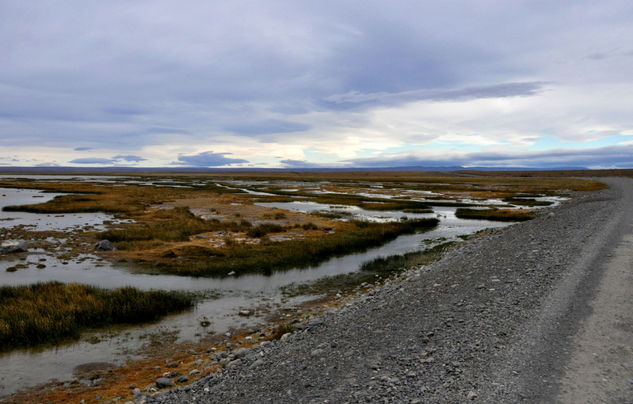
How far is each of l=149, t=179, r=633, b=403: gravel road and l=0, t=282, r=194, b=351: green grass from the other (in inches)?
260

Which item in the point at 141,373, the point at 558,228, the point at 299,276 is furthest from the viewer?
the point at 558,228

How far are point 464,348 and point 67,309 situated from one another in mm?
15096

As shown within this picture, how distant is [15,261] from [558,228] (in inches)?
1513

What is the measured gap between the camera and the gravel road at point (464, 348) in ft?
22.7

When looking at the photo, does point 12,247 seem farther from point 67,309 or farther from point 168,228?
point 67,309

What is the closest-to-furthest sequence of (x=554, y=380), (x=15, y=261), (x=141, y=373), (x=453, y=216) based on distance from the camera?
(x=554, y=380) < (x=141, y=373) < (x=15, y=261) < (x=453, y=216)

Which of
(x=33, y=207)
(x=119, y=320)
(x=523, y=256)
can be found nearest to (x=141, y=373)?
(x=119, y=320)

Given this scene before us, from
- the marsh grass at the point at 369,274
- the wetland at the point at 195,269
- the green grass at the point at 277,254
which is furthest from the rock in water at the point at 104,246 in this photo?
the marsh grass at the point at 369,274

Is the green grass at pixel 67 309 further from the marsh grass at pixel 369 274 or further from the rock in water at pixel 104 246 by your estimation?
the rock in water at pixel 104 246

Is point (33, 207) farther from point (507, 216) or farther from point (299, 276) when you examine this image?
point (507, 216)

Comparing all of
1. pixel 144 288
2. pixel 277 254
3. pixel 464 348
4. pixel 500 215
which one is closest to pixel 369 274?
pixel 277 254

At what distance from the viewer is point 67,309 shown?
Result: 14375 millimetres

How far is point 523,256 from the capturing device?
17.9 meters

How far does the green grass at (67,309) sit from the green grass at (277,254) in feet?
16.7
